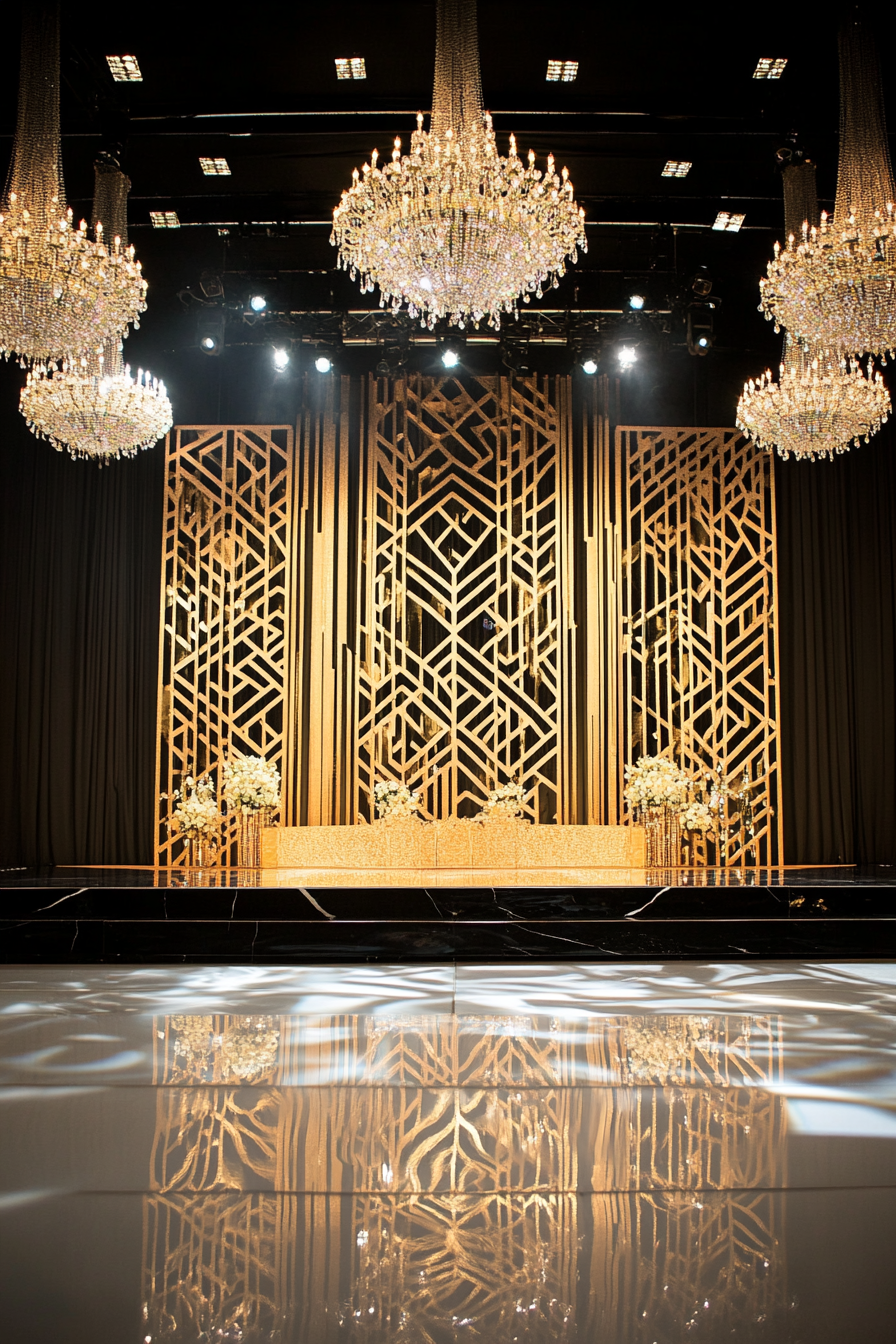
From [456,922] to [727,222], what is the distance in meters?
5.87

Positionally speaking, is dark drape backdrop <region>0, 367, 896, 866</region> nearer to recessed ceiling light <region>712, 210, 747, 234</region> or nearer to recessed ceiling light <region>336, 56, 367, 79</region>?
recessed ceiling light <region>712, 210, 747, 234</region>

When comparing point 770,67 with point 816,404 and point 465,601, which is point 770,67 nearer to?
point 816,404

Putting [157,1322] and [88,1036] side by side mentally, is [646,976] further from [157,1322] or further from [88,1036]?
[157,1322]

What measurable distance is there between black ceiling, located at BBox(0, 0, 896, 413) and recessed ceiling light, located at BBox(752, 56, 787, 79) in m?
0.06

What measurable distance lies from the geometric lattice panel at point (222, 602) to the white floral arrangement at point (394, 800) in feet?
4.06

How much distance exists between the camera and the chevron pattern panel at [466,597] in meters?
9.05


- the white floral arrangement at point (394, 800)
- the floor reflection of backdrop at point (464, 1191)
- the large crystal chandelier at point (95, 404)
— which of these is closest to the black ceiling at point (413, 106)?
the large crystal chandelier at point (95, 404)

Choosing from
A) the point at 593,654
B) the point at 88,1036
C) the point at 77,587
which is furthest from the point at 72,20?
the point at 593,654

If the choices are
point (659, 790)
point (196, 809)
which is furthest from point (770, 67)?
point (196, 809)

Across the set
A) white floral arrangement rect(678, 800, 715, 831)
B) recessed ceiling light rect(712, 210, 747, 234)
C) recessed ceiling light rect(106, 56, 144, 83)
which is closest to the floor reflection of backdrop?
white floral arrangement rect(678, 800, 715, 831)

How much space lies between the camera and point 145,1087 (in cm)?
293

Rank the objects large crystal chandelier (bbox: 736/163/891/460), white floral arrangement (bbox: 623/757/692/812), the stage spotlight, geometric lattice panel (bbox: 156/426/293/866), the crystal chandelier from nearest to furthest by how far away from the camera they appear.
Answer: the crystal chandelier < large crystal chandelier (bbox: 736/163/891/460) < white floral arrangement (bbox: 623/757/692/812) < the stage spotlight < geometric lattice panel (bbox: 156/426/293/866)

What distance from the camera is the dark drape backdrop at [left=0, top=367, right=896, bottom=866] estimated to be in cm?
904

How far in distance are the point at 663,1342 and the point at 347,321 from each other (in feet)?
26.7
